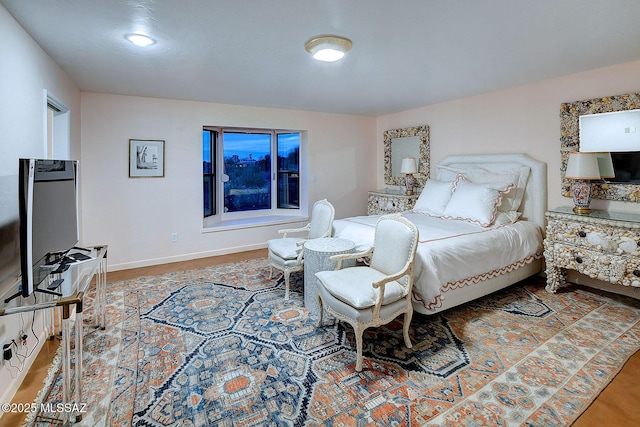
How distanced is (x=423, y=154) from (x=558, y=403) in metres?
4.00

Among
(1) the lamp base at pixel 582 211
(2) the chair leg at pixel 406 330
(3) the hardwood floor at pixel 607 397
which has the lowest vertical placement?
(3) the hardwood floor at pixel 607 397

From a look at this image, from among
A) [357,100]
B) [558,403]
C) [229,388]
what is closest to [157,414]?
[229,388]

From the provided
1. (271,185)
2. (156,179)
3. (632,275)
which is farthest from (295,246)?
(632,275)

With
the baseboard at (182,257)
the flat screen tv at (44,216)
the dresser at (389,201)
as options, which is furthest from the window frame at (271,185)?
the flat screen tv at (44,216)

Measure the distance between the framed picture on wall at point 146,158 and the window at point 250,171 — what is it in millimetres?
981

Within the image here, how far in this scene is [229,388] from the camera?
2035 millimetres

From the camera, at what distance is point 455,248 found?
293 cm

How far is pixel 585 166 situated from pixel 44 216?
439 cm

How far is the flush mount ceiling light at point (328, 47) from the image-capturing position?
2.51 metres

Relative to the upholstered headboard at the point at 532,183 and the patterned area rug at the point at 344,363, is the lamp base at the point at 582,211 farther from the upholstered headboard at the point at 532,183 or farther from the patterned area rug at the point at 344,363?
the patterned area rug at the point at 344,363

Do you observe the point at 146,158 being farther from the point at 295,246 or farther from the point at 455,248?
the point at 455,248

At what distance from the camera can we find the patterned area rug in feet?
5.99

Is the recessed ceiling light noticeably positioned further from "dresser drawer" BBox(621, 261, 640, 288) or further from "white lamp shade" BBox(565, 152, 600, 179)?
"dresser drawer" BBox(621, 261, 640, 288)

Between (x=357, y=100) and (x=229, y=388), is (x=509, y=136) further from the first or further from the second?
(x=229, y=388)
